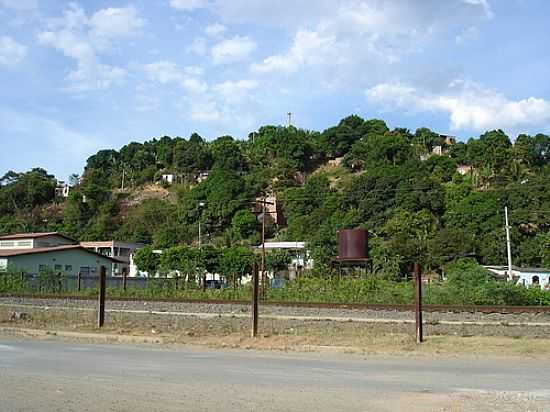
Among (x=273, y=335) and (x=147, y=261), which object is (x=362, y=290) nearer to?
(x=273, y=335)

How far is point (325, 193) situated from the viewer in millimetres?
109438

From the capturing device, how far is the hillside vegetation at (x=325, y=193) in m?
76.8

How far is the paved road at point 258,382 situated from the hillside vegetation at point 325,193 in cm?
4625

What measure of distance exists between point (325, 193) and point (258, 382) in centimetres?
9990

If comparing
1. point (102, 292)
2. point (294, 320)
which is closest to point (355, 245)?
point (294, 320)

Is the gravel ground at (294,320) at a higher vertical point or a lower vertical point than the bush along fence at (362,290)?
lower

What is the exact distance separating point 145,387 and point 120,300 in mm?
22636

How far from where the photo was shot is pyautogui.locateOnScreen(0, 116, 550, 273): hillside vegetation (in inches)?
3022

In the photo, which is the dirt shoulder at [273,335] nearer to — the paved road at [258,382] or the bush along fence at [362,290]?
the paved road at [258,382]

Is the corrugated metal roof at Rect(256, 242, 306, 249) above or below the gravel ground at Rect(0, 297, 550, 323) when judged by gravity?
above

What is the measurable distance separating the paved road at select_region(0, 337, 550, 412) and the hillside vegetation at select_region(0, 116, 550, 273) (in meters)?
46.2

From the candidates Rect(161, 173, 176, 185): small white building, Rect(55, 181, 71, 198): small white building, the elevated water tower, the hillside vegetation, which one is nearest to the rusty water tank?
the elevated water tower

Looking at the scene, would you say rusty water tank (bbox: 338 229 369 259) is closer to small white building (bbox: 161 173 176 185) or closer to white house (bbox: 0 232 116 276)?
white house (bbox: 0 232 116 276)

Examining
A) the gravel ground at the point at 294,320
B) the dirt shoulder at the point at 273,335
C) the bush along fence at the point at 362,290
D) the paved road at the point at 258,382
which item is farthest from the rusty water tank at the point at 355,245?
the paved road at the point at 258,382
